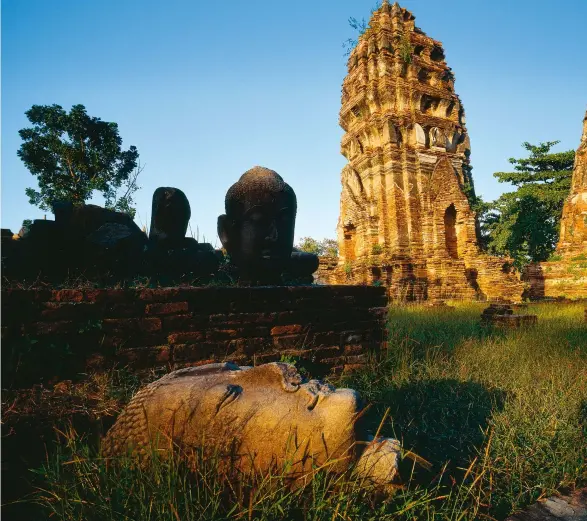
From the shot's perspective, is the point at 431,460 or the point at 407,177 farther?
the point at 407,177

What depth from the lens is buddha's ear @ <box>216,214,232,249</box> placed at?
3666mm

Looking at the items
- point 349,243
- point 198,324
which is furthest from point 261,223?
point 349,243

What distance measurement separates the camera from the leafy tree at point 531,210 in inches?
696

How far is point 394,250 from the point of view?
1338 cm

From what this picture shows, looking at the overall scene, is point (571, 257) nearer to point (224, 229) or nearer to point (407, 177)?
point (407, 177)

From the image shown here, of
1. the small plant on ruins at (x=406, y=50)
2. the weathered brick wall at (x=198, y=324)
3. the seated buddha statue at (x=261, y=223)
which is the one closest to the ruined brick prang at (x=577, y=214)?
the small plant on ruins at (x=406, y=50)

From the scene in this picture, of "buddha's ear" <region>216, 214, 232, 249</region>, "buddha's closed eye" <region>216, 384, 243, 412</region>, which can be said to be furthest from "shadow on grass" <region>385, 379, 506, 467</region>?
"buddha's ear" <region>216, 214, 232, 249</region>

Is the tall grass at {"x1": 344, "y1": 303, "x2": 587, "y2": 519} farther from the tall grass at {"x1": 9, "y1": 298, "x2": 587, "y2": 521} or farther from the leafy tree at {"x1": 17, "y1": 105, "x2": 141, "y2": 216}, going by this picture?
the leafy tree at {"x1": 17, "y1": 105, "x2": 141, "y2": 216}

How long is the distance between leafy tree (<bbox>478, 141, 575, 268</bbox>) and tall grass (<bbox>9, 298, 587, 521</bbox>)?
15311mm

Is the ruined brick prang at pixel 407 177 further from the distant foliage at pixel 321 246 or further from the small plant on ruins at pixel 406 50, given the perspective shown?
the distant foliage at pixel 321 246

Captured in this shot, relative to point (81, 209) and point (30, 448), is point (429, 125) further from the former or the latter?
point (30, 448)

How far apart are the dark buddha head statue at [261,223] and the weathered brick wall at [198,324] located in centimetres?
49

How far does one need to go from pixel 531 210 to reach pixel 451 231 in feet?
24.5

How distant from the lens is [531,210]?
18109mm
